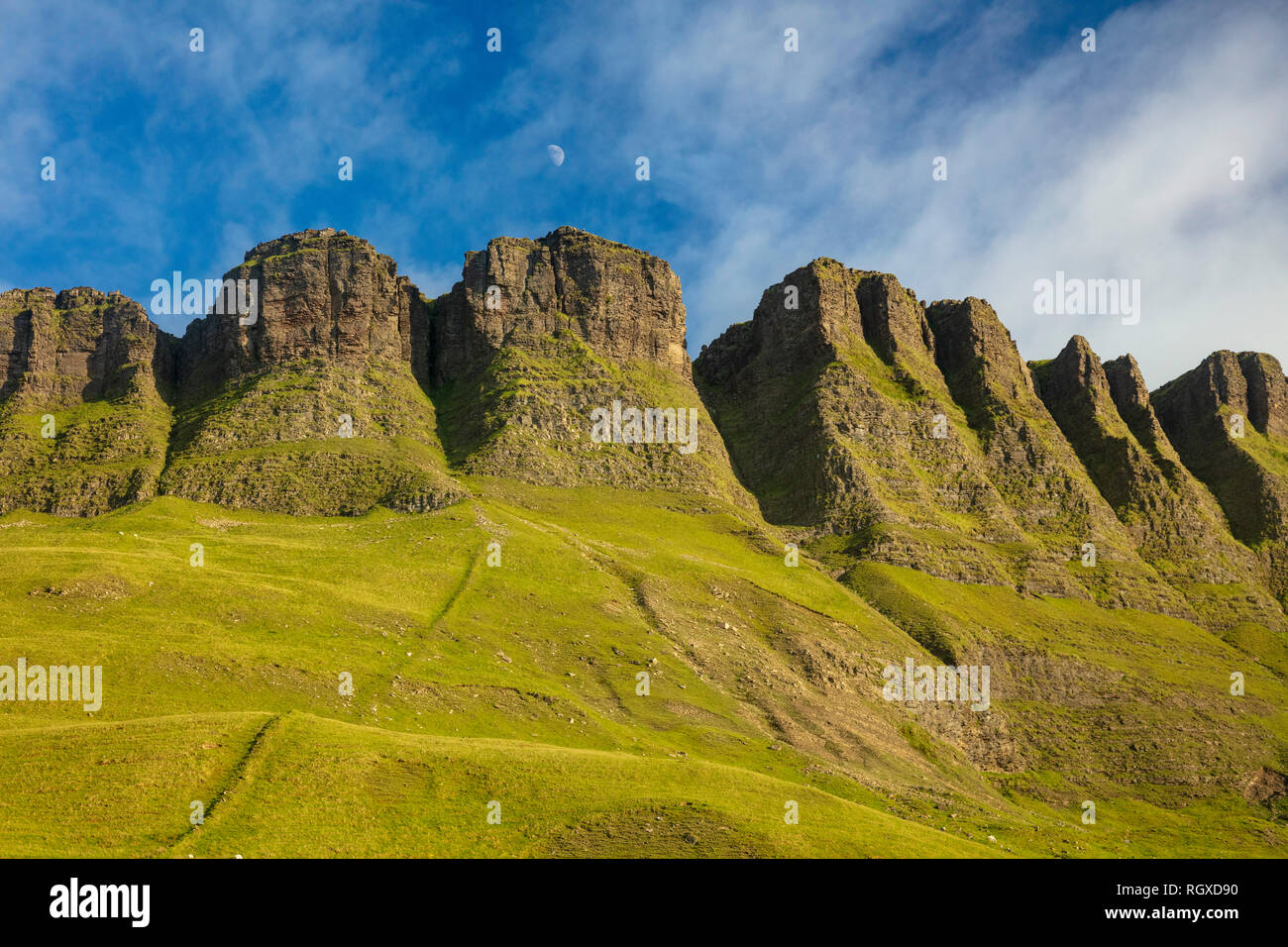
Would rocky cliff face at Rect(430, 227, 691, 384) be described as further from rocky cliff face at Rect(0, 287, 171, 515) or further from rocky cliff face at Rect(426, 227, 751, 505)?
rocky cliff face at Rect(0, 287, 171, 515)

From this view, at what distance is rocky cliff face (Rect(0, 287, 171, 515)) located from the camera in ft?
449

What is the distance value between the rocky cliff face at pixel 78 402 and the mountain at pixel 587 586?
2.26 ft

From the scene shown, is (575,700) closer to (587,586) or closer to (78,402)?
(587,586)

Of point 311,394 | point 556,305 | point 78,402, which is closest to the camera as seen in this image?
point 311,394

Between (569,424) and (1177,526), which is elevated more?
(569,424)

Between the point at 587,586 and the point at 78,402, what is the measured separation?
116 meters

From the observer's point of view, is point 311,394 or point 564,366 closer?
point 311,394

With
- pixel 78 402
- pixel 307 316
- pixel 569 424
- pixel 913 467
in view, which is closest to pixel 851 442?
pixel 913 467

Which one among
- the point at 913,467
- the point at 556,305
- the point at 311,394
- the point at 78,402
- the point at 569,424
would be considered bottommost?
the point at 913,467

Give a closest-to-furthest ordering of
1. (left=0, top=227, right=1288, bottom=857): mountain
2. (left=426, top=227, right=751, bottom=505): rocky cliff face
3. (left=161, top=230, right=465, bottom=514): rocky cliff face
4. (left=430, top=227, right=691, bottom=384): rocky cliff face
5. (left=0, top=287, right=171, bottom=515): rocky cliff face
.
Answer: (left=0, top=227, right=1288, bottom=857): mountain → (left=161, top=230, right=465, bottom=514): rocky cliff face → (left=0, top=287, right=171, bottom=515): rocky cliff face → (left=426, top=227, right=751, bottom=505): rocky cliff face → (left=430, top=227, right=691, bottom=384): rocky cliff face

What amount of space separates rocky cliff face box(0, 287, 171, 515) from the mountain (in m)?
0.69

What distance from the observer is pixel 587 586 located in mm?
96438

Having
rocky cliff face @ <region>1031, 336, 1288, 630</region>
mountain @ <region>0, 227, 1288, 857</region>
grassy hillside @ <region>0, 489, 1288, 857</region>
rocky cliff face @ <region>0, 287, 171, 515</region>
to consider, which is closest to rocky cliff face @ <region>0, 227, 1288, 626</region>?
rocky cliff face @ <region>0, 287, 171, 515</region>
